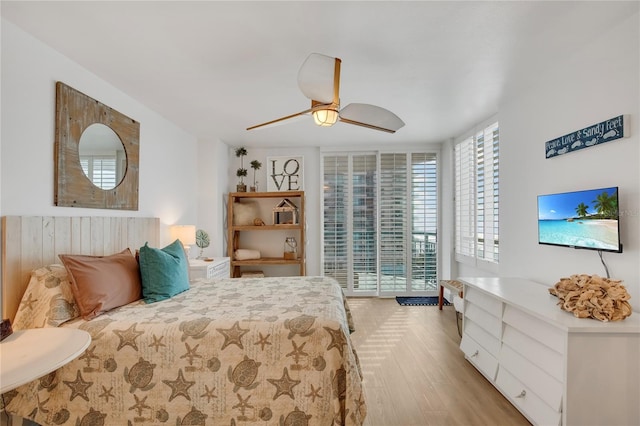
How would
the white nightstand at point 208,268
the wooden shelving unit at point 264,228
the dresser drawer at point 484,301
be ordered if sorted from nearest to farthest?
the dresser drawer at point 484,301, the white nightstand at point 208,268, the wooden shelving unit at point 264,228

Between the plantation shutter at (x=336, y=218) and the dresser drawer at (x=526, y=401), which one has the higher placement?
the plantation shutter at (x=336, y=218)

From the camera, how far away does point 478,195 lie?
12.9 feet

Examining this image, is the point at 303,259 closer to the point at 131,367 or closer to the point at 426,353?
the point at 426,353

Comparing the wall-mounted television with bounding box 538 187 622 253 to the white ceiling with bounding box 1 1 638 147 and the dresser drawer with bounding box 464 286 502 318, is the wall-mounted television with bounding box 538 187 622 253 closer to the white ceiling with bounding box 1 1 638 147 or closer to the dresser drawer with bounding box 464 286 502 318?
the dresser drawer with bounding box 464 286 502 318

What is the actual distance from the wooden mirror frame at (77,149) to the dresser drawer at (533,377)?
10.9ft

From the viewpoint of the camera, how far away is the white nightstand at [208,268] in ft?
11.3

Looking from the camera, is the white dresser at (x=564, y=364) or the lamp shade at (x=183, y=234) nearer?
the white dresser at (x=564, y=364)

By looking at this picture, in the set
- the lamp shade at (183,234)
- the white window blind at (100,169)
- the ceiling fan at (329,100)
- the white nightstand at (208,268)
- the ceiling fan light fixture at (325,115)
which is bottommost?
the white nightstand at (208,268)

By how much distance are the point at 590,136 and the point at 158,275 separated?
10.5ft

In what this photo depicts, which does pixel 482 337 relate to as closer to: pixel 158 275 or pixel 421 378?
pixel 421 378

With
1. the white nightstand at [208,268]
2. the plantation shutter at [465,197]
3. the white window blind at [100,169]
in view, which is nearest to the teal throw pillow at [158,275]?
the white window blind at [100,169]

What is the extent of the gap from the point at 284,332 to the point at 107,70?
238 centimetres

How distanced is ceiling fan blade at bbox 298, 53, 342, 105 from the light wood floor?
2.09 m

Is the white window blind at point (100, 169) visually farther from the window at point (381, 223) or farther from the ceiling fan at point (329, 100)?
the window at point (381, 223)
